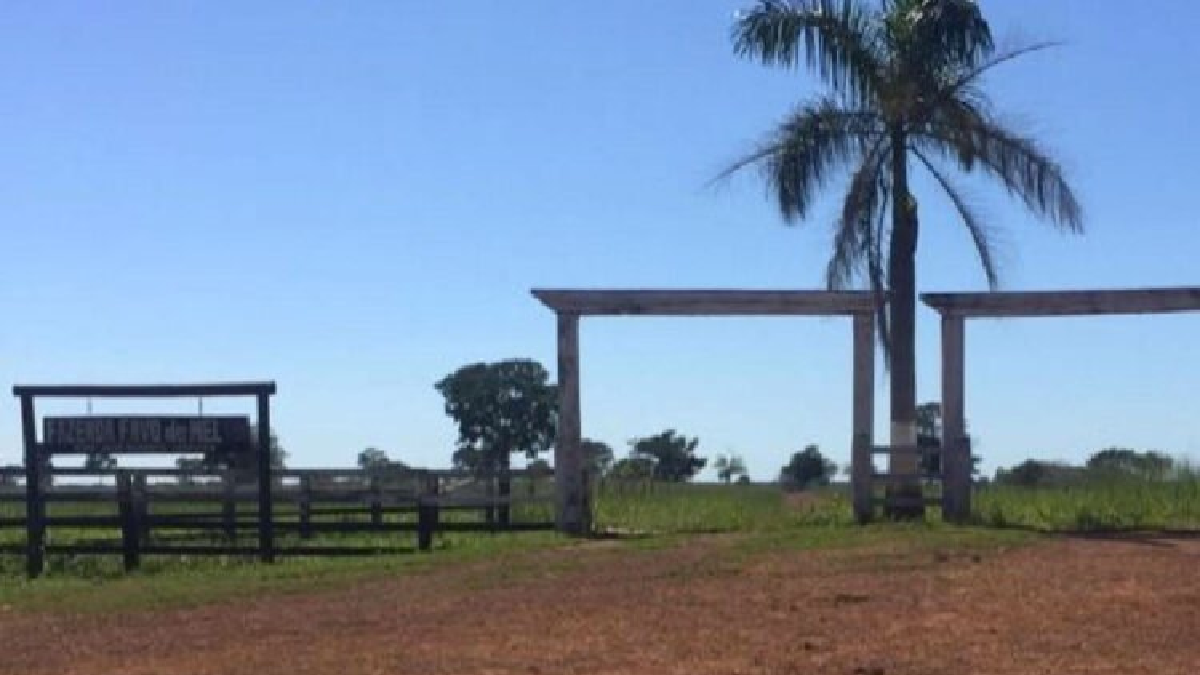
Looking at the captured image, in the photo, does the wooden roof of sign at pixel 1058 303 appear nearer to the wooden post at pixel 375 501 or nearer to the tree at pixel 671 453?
the wooden post at pixel 375 501

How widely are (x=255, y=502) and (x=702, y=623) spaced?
1116 centimetres

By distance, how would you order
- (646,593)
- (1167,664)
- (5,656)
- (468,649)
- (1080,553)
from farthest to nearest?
(1080,553), (646,593), (5,656), (468,649), (1167,664)

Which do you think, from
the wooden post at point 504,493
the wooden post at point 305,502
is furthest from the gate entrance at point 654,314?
the wooden post at point 305,502

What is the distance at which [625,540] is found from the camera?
73.6 ft

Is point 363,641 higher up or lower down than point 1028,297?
lower down

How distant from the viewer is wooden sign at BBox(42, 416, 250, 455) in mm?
22156

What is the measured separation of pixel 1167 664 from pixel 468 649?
4228 millimetres

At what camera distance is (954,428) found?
23.7m

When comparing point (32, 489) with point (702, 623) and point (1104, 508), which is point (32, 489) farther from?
point (1104, 508)

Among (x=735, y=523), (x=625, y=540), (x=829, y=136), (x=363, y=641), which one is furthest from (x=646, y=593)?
Answer: (x=829, y=136)

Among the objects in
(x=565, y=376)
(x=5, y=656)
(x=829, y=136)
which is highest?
(x=829, y=136)

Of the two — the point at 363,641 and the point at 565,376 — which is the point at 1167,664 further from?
the point at 565,376

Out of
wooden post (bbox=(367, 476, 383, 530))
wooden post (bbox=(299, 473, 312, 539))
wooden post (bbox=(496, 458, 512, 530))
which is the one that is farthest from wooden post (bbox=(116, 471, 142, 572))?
wooden post (bbox=(496, 458, 512, 530))

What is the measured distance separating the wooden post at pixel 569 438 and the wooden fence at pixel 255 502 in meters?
0.57
